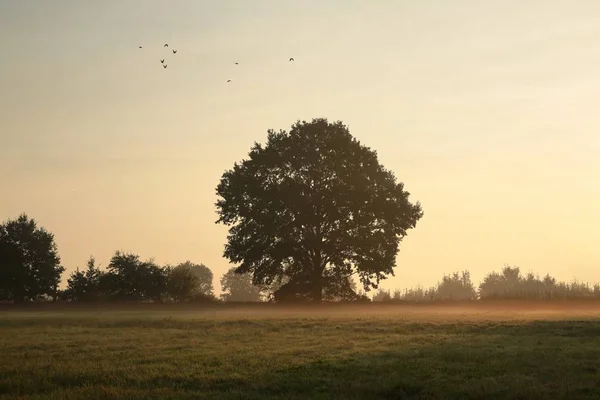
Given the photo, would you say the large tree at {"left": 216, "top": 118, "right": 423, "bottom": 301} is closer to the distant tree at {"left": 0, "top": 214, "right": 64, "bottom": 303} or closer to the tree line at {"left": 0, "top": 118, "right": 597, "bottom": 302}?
the tree line at {"left": 0, "top": 118, "right": 597, "bottom": 302}

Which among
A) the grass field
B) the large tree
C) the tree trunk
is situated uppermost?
the large tree

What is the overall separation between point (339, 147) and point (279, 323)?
34.5 m

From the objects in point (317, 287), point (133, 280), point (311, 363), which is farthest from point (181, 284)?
point (311, 363)

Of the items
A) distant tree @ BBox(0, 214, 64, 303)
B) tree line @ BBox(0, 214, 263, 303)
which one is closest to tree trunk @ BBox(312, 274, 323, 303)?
tree line @ BBox(0, 214, 263, 303)

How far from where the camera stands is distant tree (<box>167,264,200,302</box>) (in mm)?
72319

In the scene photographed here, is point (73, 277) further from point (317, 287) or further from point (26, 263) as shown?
point (317, 287)

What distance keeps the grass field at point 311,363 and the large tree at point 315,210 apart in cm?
3437

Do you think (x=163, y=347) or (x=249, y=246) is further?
(x=249, y=246)

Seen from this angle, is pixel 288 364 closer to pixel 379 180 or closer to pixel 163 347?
pixel 163 347

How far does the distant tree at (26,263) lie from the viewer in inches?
2975

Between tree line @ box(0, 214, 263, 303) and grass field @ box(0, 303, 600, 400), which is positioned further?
tree line @ box(0, 214, 263, 303)

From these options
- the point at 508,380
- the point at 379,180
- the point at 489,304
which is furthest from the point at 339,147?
the point at 508,380

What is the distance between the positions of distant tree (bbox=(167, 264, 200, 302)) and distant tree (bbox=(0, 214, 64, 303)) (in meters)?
14.6

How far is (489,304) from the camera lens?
59250 mm
